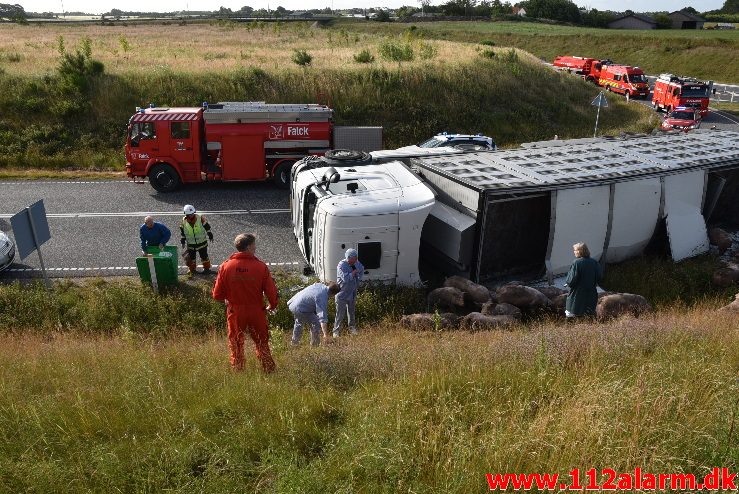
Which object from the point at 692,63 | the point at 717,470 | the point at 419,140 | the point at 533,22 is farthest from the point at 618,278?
the point at 533,22

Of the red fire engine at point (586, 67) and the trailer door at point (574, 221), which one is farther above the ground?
the red fire engine at point (586, 67)

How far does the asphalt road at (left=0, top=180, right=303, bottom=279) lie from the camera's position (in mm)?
11883

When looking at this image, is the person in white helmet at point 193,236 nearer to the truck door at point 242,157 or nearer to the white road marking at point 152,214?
the white road marking at point 152,214

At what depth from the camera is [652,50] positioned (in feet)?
196

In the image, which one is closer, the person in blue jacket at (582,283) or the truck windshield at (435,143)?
the person in blue jacket at (582,283)

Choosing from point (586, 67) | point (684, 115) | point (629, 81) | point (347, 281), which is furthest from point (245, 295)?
point (586, 67)

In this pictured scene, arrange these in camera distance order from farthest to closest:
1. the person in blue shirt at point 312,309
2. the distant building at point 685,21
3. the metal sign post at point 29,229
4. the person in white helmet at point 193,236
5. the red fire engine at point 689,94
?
the distant building at point 685,21, the red fire engine at point 689,94, the person in white helmet at point 193,236, the metal sign post at point 29,229, the person in blue shirt at point 312,309

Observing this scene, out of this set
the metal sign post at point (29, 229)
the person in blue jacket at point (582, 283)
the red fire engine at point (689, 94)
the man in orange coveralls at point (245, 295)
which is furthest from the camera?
the red fire engine at point (689, 94)

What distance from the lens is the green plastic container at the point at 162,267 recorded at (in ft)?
33.5

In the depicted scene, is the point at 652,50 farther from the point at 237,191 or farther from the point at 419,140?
the point at 237,191

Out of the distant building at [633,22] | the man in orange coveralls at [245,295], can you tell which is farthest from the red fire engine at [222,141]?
the distant building at [633,22]

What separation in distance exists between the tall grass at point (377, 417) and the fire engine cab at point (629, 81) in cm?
3732

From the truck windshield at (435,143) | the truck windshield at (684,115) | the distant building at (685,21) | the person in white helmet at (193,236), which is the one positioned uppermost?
the distant building at (685,21)

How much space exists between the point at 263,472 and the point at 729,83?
2277 inches
